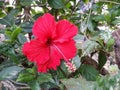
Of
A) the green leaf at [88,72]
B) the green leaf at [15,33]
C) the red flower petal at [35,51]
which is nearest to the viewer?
the red flower petal at [35,51]

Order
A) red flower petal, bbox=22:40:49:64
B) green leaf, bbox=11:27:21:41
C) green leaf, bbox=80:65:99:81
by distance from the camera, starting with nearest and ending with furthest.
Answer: red flower petal, bbox=22:40:49:64 < green leaf, bbox=11:27:21:41 < green leaf, bbox=80:65:99:81

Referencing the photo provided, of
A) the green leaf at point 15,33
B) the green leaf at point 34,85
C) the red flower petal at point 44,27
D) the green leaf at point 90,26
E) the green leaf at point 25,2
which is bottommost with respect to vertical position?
the green leaf at point 34,85

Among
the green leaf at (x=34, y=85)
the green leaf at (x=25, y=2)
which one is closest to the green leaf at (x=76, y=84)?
the green leaf at (x=34, y=85)

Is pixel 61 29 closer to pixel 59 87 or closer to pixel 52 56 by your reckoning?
pixel 52 56

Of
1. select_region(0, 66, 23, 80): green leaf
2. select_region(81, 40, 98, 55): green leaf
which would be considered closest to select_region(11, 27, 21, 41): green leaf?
select_region(0, 66, 23, 80): green leaf

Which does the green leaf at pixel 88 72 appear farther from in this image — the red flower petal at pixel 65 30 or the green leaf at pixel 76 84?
the red flower petal at pixel 65 30

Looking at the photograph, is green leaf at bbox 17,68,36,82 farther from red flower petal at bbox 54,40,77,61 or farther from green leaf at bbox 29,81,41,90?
red flower petal at bbox 54,40,77,61

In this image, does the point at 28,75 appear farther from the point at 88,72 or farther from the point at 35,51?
the point at 88,72

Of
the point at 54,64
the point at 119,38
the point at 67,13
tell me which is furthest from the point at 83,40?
the point at 67,13
